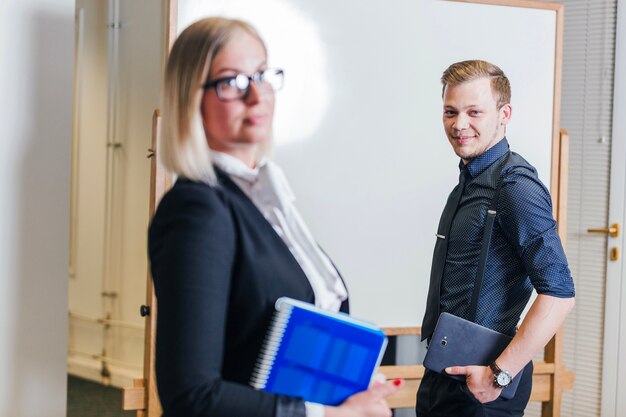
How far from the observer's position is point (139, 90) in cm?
403

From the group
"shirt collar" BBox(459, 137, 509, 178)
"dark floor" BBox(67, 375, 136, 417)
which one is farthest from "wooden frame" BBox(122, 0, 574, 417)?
"dark floor" BBox(67, 375, 136, 417)

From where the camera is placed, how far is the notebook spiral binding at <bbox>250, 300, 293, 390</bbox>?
1009 millimetres

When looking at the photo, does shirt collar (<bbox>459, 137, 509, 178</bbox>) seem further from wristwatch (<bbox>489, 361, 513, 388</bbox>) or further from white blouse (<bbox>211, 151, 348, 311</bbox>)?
white blouse (<bbox>211, 151, 348, 311</bbox>)

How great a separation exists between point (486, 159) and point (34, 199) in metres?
1.30

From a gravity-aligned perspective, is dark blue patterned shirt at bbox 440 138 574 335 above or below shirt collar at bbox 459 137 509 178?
below

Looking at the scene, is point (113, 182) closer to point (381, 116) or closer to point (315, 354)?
point (381, 116)

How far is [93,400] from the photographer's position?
4039 mm

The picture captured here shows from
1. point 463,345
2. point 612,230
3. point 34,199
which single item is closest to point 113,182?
point 34,199

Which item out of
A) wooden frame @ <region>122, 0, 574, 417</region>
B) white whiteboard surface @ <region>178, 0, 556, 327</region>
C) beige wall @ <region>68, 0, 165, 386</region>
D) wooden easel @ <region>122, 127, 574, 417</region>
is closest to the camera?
wooden easel @ <region>122, 127, 574, 417</region>

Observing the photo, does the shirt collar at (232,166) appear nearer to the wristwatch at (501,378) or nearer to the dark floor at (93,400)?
the wristwatch at (501,378)

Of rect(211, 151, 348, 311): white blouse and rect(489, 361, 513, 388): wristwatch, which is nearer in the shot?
rect(211, 151, 348, 311): white blouse

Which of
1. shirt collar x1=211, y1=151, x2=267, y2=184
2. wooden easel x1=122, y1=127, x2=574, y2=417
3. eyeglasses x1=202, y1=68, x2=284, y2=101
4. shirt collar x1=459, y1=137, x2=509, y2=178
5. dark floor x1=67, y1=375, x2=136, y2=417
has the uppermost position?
eyeglasses x1=202, y1=68, x2=284, y2=101

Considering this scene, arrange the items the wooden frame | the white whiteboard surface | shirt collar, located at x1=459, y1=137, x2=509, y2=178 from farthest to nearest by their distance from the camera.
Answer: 1. the wooden frame
2. the white whiteboard surface
3. shirt collar, located at x1=459, y1=137, x2=509, y2=178

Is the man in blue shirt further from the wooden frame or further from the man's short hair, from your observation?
the wooden frame
